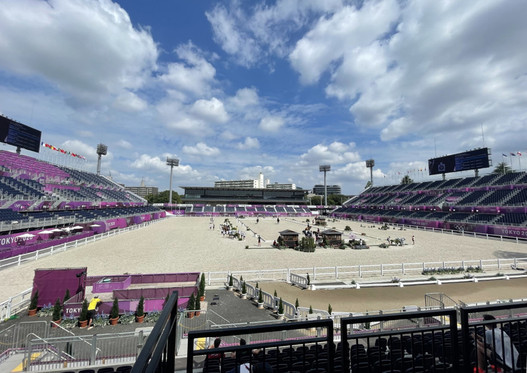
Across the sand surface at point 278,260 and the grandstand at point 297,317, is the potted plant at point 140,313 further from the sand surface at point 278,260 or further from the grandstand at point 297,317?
the sand surface at point 278,260

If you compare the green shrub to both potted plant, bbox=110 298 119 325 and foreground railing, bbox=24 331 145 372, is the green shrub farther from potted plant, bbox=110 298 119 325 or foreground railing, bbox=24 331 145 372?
foreground railing, bbox=24 331 145 372

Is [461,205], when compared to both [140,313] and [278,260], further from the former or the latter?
[140,313]

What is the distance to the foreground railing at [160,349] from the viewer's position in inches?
53.0

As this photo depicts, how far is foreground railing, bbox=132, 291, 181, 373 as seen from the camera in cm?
135

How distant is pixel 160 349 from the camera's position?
1629mm

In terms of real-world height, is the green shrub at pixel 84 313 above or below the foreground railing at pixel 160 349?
below

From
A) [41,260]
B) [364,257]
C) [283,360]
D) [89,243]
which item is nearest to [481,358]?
[283,360]

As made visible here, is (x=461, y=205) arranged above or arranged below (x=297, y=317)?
above

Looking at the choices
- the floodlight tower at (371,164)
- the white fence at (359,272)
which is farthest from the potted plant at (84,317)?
the floodlight tower at (371,164)

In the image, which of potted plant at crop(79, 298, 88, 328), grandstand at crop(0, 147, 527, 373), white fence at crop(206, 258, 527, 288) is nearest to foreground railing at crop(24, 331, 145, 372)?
grandstand at crop(0, 147, 527, 373)

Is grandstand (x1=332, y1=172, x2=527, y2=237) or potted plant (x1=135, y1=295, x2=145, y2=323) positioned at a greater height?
grandstand (x1=332, y1=172, x2=527, y2=237)

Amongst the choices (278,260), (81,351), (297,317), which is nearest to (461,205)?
(278,260)

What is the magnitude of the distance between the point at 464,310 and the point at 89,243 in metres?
35.8

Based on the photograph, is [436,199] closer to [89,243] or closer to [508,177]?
[508,177]
